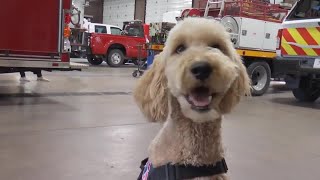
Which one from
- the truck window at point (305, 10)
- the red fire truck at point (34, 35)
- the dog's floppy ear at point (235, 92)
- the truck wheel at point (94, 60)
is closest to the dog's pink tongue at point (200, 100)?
the dog's floppy ear at point (235, 92)

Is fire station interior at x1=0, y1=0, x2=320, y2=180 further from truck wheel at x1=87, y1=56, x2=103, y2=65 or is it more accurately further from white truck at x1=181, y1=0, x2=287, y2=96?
truck wheel at x1=87, y1=56, x2=103, y2=65

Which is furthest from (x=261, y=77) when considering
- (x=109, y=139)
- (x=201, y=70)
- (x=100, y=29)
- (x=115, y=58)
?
(x=100, y=29)

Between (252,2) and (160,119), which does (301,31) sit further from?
(160,119)

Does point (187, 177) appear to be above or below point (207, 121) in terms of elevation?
below

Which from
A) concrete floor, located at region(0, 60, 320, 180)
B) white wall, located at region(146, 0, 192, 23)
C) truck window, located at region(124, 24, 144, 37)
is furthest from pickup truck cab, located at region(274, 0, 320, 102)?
white wall, located at region(146, 0, 192, 23)

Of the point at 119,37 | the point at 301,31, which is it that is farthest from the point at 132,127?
the point at 119,37

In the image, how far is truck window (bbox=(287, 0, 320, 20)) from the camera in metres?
7.91

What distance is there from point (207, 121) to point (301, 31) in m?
6.45

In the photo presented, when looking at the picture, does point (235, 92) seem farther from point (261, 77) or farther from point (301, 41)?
point (261, 77)

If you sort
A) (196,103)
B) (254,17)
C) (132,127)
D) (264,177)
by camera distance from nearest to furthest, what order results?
1. (196,103)
2. (264,177)
3. (132,127)
4. (254,17)

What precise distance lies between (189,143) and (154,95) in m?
0.28

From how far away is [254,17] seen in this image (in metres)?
9.50

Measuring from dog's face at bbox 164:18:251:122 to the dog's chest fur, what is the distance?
3.6 inches

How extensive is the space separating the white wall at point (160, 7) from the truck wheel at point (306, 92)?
45.8 feet
